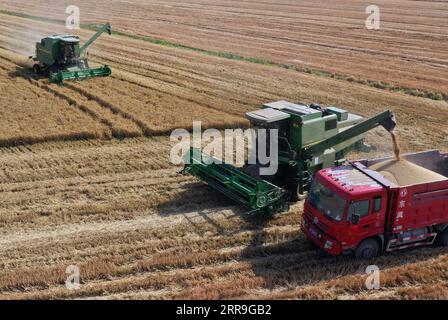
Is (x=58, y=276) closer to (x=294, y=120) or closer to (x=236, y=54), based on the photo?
(x=294, y=120)

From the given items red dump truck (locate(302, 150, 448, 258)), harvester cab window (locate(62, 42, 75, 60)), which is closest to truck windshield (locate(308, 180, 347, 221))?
red dump truck (locate(302, 150, 448, 258))

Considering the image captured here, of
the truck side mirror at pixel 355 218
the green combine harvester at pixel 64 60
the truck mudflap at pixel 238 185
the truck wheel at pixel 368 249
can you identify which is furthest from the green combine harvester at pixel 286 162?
the green combine harvester at pixel 64 60

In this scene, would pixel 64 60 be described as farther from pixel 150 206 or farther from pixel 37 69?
pixel 150 206

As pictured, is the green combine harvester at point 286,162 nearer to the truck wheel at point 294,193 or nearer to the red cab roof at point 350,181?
the truck wheel at point 294,193

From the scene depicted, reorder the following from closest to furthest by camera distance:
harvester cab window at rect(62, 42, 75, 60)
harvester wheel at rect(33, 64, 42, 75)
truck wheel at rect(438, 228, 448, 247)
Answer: truck wheel at rect(438, 228, 448, 247) → harvester cab window at rect(62, 42, 75, 60) → harvester wheel at rect(33, 64, 42, 75)

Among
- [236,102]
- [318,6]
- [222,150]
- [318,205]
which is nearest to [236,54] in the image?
[236,102]

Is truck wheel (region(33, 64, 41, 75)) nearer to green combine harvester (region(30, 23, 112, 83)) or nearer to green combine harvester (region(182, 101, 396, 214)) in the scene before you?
green combine harvester (region(30, 23, 112, 83))

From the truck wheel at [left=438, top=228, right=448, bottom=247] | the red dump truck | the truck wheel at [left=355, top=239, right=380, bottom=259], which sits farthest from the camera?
the truck wheel at [left=438, top=228, right=448, bottom=247]
